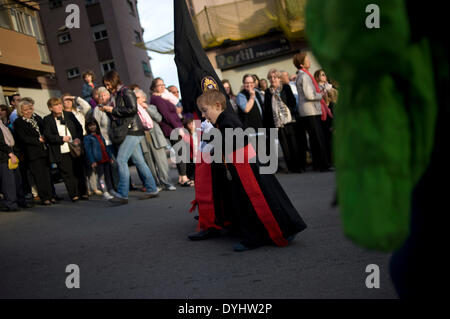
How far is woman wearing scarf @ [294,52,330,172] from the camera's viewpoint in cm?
729

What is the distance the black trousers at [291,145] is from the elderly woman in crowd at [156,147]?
7.39ft

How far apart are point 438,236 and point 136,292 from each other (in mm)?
2336

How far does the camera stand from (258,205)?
3.62 metres

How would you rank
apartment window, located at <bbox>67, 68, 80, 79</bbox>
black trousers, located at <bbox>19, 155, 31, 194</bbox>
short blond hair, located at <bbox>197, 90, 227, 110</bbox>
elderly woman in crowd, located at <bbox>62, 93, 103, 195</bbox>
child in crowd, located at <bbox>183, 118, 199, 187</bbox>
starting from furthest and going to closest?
apartment window, located at <bbox>67, 68, 80, 79</bbox>
black trousers, located at <bbox>19, 155, 31, 194</bbox>
elderly woman in crowd, located at <bbox>62, 93, 103, 195</bbox>
child in crowd, located at <bbox>183, 118, 199, 187</bbox>
short blond hair, located at <bbox>197, 90, 227, 110</bbox>

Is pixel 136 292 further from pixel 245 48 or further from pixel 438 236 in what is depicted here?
pixel 245 48

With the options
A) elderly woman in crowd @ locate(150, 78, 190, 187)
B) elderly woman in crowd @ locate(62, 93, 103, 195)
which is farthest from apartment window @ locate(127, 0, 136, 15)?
elderly woman in crowd @ locate(150, 78, 190, 187)

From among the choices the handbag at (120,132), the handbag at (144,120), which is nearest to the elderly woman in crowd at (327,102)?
the handbag at (144,120)

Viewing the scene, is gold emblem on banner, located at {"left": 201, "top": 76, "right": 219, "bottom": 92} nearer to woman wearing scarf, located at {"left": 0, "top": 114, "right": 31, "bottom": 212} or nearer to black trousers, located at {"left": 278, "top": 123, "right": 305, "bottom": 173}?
black trousers, located at {"left": 278, "top": 123, "right": 305, "bottom": 173}

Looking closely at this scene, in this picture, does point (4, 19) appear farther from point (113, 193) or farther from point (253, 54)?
point (113, 193)

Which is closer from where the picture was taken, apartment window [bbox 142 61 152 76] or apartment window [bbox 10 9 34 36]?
apartment window [bbox 10 9 34 36]

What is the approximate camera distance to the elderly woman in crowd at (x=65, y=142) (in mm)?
8109

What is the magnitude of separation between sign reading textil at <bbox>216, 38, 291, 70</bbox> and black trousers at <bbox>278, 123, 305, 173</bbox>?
10864mm

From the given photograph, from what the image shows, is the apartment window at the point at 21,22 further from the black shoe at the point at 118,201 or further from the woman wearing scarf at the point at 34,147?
the black shoe at the point at 118,201
